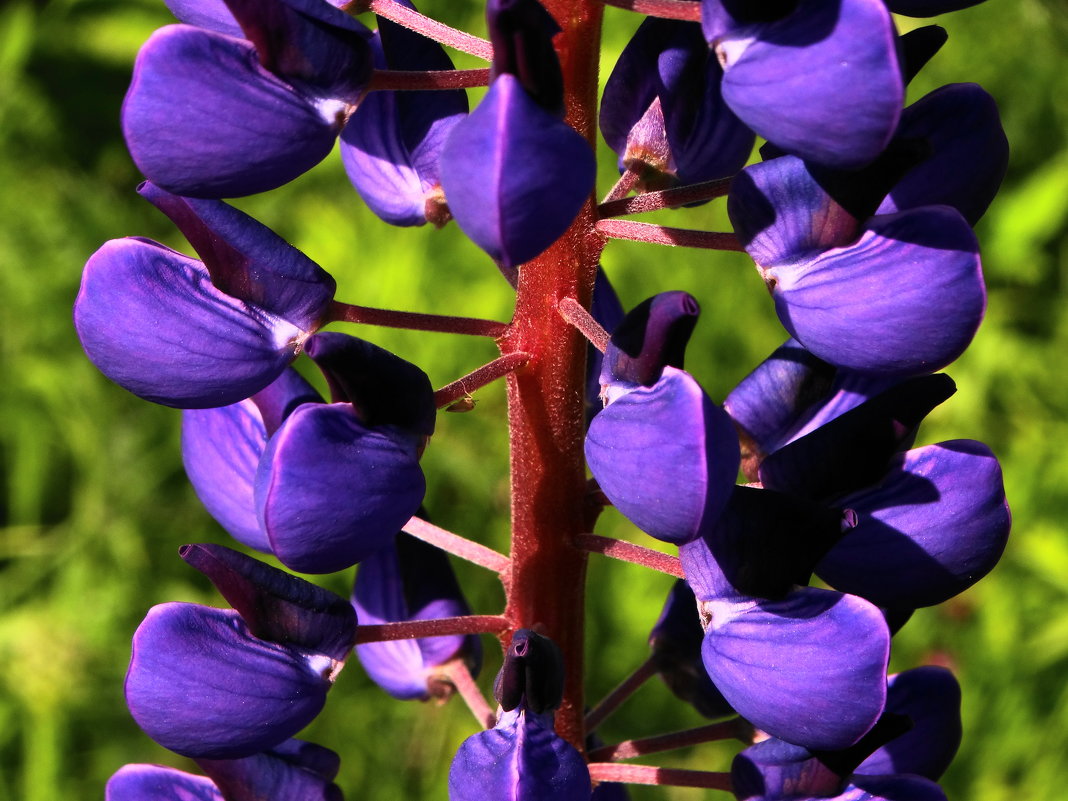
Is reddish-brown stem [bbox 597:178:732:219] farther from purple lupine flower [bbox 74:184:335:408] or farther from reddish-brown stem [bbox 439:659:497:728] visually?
reddish-brown stem [bbox 439:659:497:728]

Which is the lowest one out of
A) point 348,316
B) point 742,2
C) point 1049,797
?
point 1049,797

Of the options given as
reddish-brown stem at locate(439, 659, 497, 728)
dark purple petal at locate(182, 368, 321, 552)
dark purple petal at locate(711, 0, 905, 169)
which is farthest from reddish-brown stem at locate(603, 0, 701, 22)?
reddish-brown stem at locate(439, 659, 497, 728)

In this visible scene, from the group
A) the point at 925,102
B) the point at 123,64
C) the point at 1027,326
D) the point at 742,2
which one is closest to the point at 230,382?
the point at 742,2

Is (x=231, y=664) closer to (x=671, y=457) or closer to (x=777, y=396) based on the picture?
(x=671, y=457)

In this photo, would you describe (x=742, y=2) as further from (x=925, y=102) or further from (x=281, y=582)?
(x=281, y=582)

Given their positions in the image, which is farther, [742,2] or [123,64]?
[123,64]

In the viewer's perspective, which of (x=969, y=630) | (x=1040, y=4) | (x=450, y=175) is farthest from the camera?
(x=1040, y=4)

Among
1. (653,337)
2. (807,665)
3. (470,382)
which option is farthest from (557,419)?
(807,665)

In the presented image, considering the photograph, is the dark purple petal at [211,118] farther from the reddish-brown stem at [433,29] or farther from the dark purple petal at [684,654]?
the dark purple petal at [684,654]
